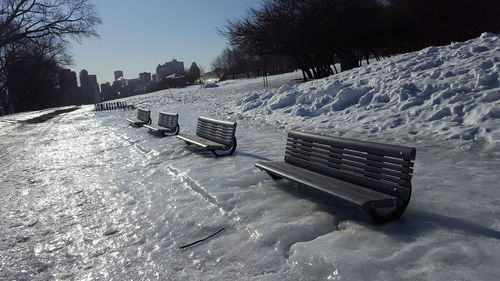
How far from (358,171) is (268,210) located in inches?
42.4

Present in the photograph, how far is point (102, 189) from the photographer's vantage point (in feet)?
20.1

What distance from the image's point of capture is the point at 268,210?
438cm

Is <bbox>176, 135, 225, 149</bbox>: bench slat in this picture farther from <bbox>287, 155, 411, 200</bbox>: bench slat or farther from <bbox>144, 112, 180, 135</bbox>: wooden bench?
<bbox>144, 112, 180, 135</bbox>: wooden bench

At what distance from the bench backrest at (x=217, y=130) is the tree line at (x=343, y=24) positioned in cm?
1876

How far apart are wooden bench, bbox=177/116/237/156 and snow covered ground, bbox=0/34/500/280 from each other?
27cm

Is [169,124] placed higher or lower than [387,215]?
higher

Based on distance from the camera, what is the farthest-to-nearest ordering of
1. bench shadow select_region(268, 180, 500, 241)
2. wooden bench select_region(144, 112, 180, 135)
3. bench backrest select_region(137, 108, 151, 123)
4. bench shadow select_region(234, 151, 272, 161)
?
bench backrest select_region(137, 108, 151, 123)
wooden bench select_region(144, 112, 180, 135)
bench shadow select_region(234, 151, 272, 161)
bench shadow select_region(268, 180, 500, 241)

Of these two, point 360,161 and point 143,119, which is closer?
point 360,161

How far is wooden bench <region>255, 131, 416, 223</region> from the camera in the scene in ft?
11.8

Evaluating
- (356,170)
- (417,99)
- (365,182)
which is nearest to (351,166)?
(356,170)

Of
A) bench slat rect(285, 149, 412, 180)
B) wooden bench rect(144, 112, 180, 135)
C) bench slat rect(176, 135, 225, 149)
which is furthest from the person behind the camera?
wooden bench rect(144, 112, 180, 135)

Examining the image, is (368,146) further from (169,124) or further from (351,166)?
(169,124)

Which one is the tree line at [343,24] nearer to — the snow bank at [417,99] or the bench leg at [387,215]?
the snow bank at [417,99]

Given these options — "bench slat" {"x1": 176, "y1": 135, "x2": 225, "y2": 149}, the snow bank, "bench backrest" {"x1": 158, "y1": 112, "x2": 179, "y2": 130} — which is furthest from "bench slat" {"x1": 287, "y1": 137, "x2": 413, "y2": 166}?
"bench backrest" {"x1": 158, "y1": 112, "x2": 179, "y2": 130}
